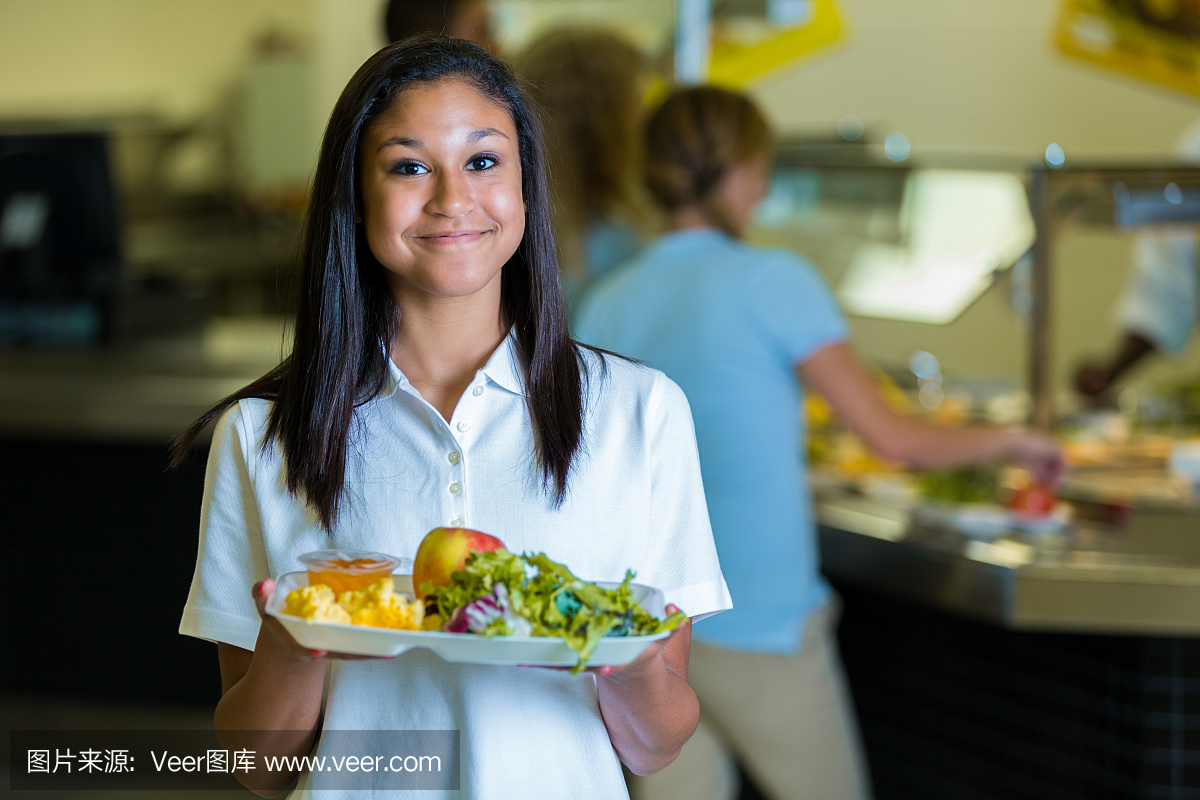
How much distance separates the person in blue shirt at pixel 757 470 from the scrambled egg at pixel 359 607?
1125 millimetres

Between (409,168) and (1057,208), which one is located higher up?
(409,168)

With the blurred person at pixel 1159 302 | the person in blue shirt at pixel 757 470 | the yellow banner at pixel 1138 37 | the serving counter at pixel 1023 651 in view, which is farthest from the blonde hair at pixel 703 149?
the yellow banner at pixel 1138 37

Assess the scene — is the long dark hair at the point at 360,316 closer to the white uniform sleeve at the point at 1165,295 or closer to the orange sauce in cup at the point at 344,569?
the orange sauce in cup at the point at 344,569

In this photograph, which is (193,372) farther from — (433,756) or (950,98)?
(950,98)

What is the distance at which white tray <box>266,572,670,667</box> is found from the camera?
919 millimetres

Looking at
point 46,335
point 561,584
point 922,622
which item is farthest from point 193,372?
point 561,584

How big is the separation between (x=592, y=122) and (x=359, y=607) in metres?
1.97

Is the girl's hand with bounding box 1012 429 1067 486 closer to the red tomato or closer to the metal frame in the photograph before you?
the red tomato

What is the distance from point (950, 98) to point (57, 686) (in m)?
3.86

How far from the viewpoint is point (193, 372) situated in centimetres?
340

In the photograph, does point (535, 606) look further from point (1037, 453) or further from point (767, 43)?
point (767, 43)

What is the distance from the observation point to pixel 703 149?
2193 millimetres

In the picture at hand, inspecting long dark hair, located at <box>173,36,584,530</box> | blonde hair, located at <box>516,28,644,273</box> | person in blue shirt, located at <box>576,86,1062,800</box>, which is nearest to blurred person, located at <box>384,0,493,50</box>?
blonde hair, located at <box>516,28,644,273</box>

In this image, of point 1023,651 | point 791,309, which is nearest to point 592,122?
point 791,309
